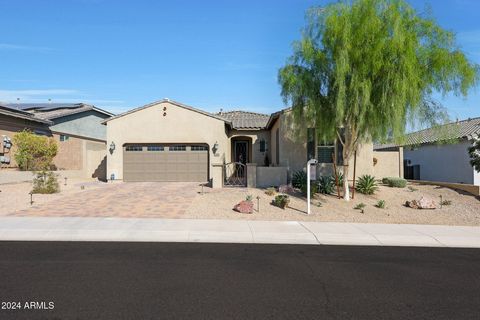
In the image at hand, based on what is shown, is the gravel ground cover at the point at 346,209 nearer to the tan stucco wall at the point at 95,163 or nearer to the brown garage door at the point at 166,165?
the brown garage door at the point at 166,165

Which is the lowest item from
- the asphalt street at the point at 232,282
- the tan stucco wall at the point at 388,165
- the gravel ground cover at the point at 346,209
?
the asphalt street at the point at 232,282

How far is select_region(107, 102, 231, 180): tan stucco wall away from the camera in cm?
2311

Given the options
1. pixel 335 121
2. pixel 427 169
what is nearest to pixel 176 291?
pixel 335 121

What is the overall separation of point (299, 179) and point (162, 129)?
926 cm

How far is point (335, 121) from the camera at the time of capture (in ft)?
50.2

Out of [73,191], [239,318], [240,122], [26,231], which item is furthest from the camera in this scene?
[240,122]

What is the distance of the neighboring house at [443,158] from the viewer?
22.8 metres

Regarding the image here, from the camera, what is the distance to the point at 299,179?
1805 centimetres

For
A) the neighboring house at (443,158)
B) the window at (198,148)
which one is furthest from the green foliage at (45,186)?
the neighboring house at (443,158)

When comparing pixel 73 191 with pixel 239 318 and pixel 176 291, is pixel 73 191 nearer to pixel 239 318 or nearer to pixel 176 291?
pixel 176 291

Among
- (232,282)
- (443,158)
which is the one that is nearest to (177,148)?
(443,158)

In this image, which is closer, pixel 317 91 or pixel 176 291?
pixel 176 291

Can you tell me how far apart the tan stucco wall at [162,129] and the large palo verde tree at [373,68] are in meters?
8.19

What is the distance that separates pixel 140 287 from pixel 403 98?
11.4 m
